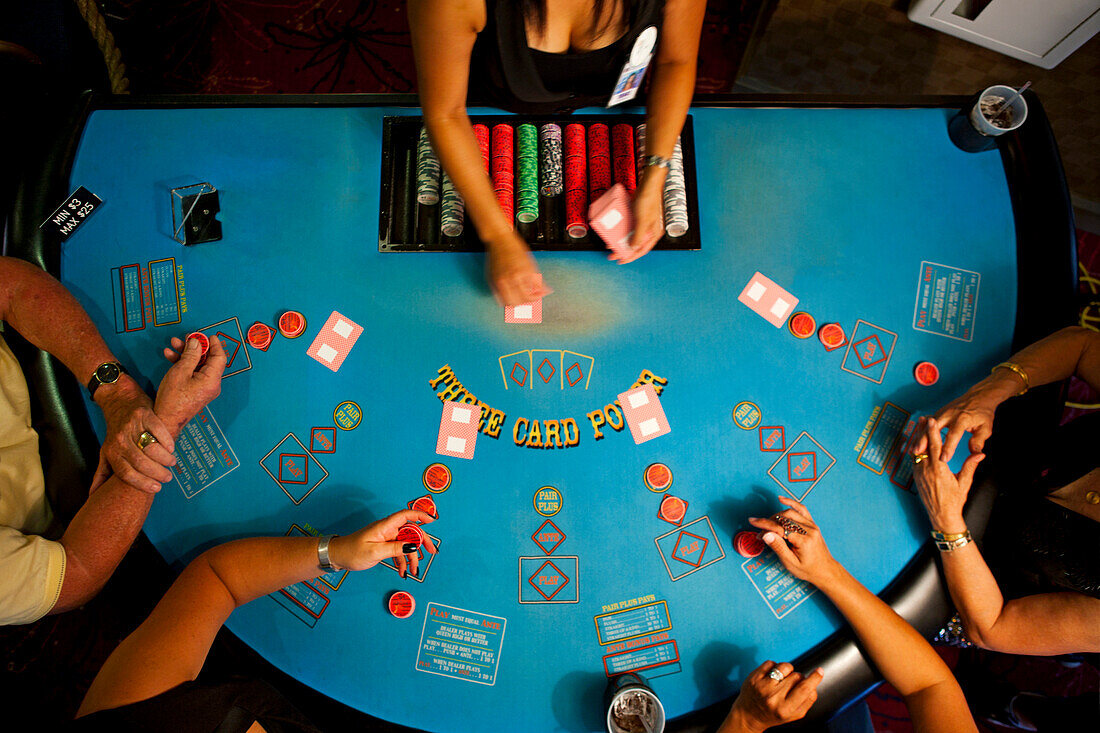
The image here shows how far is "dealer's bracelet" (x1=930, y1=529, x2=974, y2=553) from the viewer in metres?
1.53

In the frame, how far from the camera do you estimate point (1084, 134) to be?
257cm

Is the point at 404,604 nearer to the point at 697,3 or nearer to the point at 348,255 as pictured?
the point at 348,255

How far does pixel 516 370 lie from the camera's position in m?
1.67

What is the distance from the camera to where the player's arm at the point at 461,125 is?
4.22 ft

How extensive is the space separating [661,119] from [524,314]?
0.68 metres

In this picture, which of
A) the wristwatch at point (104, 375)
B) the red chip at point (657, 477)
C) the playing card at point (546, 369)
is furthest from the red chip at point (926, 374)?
the wristwatch at point (104, 375)

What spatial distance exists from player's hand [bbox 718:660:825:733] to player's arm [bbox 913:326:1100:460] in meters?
0.68

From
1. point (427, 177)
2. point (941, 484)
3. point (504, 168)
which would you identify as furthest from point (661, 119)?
point (941, 484)

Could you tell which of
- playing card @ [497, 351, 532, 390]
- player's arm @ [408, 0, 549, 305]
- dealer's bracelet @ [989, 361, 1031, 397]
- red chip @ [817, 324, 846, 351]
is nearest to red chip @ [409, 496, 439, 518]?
playing card @ [497, 351, 532, 390]

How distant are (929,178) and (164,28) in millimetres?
3542

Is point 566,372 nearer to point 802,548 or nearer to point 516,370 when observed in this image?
point 516,370

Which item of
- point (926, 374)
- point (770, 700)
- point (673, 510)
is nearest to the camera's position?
point (770, 700)

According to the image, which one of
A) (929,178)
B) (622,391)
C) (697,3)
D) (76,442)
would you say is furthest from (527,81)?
(76,442)

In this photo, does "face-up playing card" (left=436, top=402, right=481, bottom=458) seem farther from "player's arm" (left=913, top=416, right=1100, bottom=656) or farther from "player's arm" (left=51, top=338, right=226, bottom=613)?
"player's arm" (left=913, top=416, right=1100, bottom=656)
